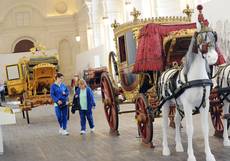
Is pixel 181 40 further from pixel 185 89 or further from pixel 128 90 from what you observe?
pixel 128 90

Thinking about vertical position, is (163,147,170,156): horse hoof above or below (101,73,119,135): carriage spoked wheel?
below

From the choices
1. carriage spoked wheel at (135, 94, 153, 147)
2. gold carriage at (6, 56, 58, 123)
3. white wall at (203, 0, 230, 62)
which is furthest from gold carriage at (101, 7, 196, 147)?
gold carriage at (6, 56, 58, 123)

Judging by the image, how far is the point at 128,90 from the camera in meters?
11.6

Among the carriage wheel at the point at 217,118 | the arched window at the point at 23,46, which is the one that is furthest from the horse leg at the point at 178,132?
the arched window at the point at 23,46

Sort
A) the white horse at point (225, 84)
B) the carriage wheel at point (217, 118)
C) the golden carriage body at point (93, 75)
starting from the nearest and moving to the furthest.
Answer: the white horse at point (225, 84), the carriage wheel at point (217, 118), the golden carriage body at point (93, 75)

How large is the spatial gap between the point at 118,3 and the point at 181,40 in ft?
73.7

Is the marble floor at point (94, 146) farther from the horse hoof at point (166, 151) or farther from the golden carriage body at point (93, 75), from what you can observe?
the golden carriage body at point (93, 75)

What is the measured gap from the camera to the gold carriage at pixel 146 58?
31.5 feet

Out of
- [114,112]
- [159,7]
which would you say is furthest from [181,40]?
[159,7]

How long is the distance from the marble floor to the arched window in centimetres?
3090

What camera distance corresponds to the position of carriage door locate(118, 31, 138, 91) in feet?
37.5

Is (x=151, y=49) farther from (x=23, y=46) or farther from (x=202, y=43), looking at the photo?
Result: (x=23, y=46)

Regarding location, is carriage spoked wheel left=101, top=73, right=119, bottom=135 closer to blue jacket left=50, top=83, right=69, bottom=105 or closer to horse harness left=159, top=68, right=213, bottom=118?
blue jacket left=50, top=83, right=69, bottom=105

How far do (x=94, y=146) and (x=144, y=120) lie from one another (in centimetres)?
155
